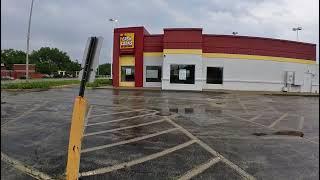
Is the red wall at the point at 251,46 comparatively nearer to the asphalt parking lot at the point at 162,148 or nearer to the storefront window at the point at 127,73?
the storefront window at the point at 127,73

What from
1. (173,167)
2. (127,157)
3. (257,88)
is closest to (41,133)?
(127,157)

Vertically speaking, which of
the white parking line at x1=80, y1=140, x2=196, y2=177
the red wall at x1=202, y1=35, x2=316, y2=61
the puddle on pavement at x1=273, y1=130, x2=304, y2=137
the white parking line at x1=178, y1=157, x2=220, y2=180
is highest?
the red wall at x1=202, y1=35, x2=316, y2=61

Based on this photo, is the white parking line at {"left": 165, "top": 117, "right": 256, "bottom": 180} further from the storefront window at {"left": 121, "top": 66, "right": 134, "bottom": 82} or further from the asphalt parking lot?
the storefront window at {"left": 121, "top": 66, "right": 134, "bottom": 82}

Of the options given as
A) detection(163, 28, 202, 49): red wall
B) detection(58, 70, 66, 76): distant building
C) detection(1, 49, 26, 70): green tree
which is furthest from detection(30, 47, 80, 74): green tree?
detection(163, 28, 202, 49): red wall

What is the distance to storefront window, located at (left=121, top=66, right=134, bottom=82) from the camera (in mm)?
37531

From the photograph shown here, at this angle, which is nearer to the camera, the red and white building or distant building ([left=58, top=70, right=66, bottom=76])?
the red and white building

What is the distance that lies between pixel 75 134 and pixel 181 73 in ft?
97.3

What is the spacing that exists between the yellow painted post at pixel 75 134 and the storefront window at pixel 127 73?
1261 inches

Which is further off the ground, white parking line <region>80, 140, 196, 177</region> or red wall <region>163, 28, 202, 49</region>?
red wall <region>163, 28, 202, 49</region>

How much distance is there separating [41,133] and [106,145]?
230 centimetres

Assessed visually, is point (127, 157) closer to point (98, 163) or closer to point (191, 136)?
point (98, 163)

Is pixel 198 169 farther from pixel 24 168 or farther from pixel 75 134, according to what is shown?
pixel 24 168

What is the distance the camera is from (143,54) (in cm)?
3697

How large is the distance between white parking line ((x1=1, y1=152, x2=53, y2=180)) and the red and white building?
2792cm
